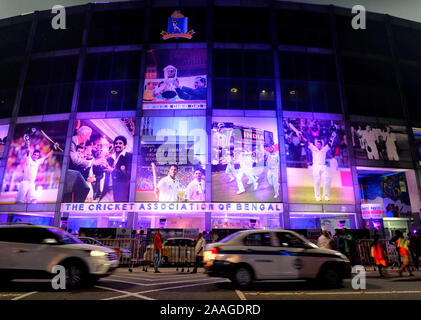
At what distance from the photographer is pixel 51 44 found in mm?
26500

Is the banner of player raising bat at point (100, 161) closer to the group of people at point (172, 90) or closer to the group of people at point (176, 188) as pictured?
the group of people at point (176, 188)

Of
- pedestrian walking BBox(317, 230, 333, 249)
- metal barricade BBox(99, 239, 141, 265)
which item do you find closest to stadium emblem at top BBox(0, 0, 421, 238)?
metal barricade BBox(99, 239, 141, 265)

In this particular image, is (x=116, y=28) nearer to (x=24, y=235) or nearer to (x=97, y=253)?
(x=24, y=235)

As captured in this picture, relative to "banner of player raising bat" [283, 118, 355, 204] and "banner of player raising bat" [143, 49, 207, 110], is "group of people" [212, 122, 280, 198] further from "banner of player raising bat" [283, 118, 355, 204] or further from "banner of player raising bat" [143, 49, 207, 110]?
"banner of player raising bat" [143, 49, 207, 110]

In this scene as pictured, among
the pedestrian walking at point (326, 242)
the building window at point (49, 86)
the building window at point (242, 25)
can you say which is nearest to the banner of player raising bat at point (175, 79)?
the building window at point (242, 25)

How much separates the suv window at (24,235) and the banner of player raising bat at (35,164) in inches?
609

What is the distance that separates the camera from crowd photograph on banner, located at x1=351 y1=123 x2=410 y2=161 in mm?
23000

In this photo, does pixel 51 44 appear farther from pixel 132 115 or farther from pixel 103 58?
pixel 132 115

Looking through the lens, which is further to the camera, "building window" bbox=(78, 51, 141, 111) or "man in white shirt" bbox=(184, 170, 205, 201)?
"building window" bbox=(78, 51, 141, 111)

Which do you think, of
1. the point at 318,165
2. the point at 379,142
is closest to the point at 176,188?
the point at 318,165

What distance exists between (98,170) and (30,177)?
6.26 m

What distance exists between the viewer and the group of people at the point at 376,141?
23.1 meters

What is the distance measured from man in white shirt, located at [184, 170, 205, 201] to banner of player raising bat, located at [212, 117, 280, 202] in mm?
962

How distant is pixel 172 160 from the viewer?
839 inches
